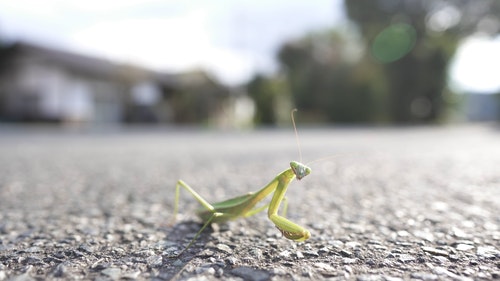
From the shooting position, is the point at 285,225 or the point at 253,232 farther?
the point at 253,232

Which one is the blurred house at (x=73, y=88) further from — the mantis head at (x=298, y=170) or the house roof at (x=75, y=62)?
the mantis head at (x=298, y=170)

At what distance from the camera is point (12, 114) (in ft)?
62.0

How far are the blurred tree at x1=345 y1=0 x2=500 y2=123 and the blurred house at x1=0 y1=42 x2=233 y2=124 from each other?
12.8m


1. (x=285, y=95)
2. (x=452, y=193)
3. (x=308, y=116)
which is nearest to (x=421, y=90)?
(x=308, y=116)

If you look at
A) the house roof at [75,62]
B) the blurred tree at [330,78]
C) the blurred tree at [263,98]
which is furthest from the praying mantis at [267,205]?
the blurred tree at [263,98]

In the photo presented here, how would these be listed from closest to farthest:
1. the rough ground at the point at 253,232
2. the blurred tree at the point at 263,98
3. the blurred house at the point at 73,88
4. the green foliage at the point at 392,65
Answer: the rough ground at the point at 253,232, the blurred house at the point at 73,88, the green foliage at the point at 392,65, the blurred tree at the point at 263,98

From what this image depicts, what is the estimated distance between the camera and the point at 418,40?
19.0 metres

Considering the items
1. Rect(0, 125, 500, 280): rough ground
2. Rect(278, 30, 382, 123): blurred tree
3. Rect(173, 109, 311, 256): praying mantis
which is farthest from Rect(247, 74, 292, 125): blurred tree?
Rect(173, 109, 311, 256): praying mantis

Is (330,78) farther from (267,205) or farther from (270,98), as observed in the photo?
(267,205)

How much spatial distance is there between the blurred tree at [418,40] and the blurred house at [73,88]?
42.0 ft

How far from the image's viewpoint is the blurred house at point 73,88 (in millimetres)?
18641

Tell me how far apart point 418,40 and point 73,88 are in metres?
18.5

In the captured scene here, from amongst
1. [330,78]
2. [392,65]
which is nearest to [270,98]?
[330,78]

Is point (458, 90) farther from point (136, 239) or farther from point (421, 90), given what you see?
point (136, 239)
